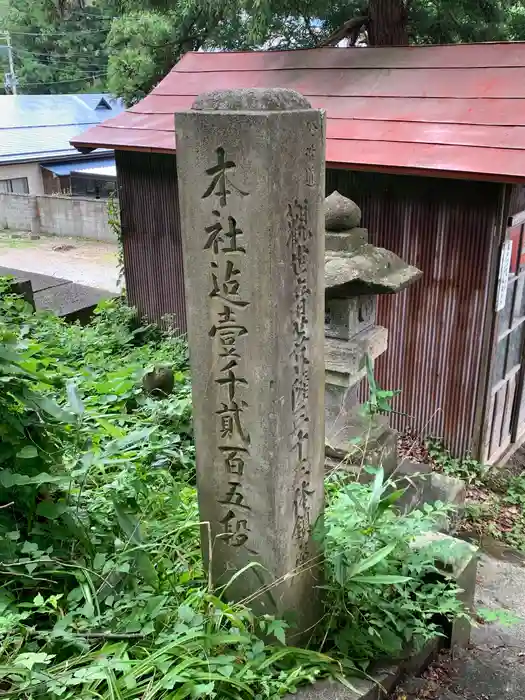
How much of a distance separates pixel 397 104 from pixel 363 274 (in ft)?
10.5

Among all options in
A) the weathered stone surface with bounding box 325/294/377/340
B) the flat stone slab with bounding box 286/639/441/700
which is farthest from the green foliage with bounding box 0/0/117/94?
the flat stone slab with bounding box 286/639/441/700

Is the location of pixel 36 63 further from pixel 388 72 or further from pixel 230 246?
pixel 230 246

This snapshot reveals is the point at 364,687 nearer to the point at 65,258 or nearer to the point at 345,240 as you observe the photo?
the point at 345,240

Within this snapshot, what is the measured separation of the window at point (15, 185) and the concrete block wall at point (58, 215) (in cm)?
115

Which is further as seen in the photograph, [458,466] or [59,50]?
[59,50]

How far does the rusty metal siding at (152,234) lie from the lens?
806 centimetres

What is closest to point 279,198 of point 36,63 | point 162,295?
point 162,295

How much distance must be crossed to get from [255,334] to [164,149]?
17.4 feet

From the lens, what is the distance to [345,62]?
23.7 feet

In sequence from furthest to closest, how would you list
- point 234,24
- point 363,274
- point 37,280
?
1. point 234,24
2. point 37,280
3. point 363,274

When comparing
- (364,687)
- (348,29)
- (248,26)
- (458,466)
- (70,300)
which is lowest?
(458,466)

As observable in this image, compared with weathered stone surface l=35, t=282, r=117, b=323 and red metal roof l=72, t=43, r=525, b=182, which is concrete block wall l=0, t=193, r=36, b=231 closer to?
weathered stone surface l=35, t=282, r=117, b=323

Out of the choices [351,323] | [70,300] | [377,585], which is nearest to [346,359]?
[351,323]

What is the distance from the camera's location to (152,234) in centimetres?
852
